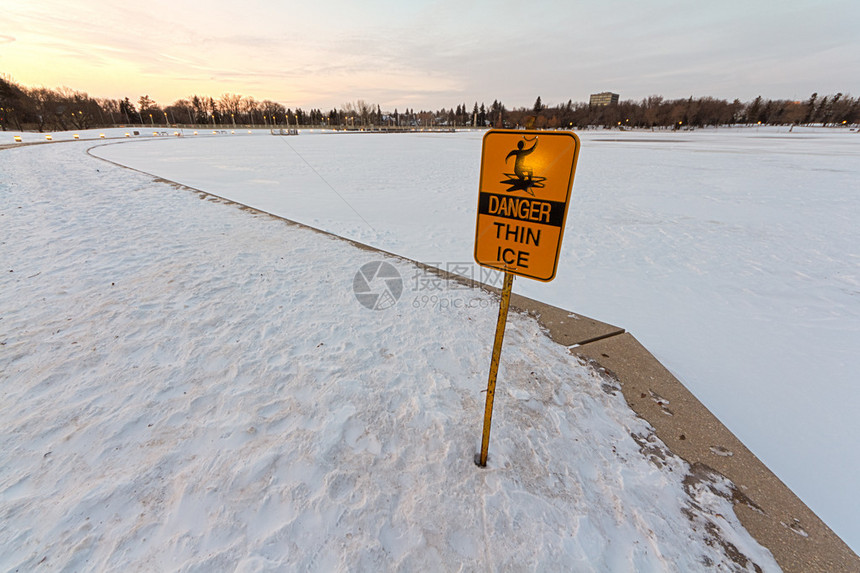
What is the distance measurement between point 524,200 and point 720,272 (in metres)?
6.28

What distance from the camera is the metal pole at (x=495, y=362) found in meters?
2.08

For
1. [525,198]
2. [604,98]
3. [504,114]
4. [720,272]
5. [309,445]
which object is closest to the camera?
[525,198]

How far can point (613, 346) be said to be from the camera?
13.0 ft

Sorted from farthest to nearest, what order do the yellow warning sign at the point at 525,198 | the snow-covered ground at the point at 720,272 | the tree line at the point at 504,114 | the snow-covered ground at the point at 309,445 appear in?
the tree line at the point at 504,114, the snow-covered ground at the point at 720,272, the snow-covered ground at the point at 309,445, the yellow warning sign at the point at 525,198

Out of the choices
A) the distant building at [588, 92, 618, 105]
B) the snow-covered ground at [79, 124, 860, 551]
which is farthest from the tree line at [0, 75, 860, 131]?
the snow-covered ground at [79, 124, 860, 551]

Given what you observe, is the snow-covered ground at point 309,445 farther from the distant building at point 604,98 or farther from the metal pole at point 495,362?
the distant building at point 604,98

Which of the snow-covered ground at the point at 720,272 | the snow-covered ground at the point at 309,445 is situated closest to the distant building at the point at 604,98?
the snow-covered ground at the point at 720,272

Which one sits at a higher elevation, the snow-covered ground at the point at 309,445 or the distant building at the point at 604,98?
the distant building at the point at 604,98

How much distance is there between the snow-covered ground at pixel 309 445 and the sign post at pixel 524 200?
126 centimetres

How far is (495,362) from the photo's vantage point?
2246 mm

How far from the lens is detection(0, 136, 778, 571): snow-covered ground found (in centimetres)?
200

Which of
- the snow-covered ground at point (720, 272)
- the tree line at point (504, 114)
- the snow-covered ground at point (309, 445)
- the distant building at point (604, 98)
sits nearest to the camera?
the snow-covered ground at point (309, 445)

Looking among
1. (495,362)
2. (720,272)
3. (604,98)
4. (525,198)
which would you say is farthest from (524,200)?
(604,98)

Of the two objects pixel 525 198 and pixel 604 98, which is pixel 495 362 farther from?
pixel 604 98
